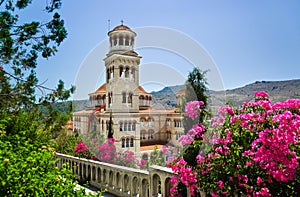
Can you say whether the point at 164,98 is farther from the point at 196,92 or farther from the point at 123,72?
the point at 196,92

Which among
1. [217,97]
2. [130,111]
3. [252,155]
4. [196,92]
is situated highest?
[196,92]

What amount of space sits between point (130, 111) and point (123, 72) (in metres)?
2.83

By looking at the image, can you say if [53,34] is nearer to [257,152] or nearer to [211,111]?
[211,111]

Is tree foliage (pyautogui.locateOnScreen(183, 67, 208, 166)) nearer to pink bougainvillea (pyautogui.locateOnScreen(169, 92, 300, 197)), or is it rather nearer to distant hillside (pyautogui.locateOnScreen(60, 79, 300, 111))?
distant hillside (pyautogui.locateOnScreen(60, 79, 300, 111))

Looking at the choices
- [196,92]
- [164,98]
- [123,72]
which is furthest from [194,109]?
[123,72]

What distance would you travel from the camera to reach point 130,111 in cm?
900

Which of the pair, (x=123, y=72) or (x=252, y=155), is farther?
(x=123, y=72)

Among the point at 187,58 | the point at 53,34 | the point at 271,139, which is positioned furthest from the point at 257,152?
the point at 53,34

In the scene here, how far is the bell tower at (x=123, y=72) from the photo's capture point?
5.98 m

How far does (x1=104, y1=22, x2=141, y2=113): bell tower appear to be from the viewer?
236 inches

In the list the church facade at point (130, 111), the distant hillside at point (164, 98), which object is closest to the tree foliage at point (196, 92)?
the church facade at point (130, 111)

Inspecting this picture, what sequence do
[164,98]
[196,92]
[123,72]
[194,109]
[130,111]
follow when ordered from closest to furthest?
[194,109], [196,92], [164,98], [123,72], [130,111]

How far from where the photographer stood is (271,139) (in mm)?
2217

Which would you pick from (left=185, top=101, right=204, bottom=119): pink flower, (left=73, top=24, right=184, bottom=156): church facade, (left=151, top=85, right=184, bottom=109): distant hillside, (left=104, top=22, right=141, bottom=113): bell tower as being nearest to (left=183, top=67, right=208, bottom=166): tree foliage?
(left=185, top=101, right=204, bottom=119): pink flower
